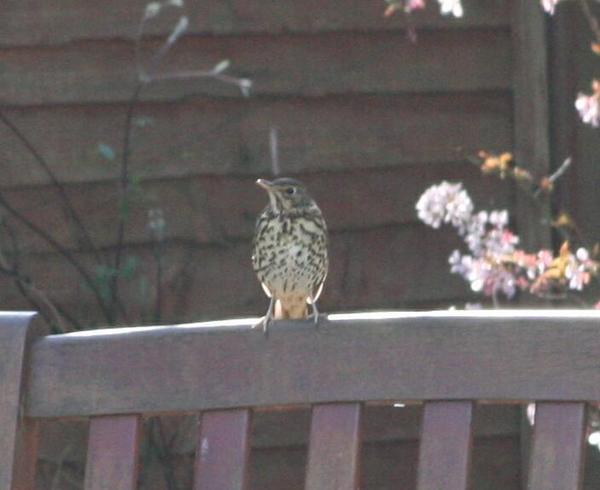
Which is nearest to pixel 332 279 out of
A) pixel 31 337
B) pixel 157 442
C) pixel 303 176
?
pixel 303 176

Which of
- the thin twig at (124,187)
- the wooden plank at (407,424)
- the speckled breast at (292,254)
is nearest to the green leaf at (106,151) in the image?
the thin twig at (124,187)

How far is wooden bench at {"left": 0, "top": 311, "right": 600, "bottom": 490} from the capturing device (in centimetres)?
213

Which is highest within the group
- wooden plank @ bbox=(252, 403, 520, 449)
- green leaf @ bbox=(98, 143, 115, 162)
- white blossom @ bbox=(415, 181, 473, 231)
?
green leaf @ bbox=(98, 143, 115, 162)

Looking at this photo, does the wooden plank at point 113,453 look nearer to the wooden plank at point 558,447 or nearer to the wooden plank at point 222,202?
the wooden plank at point 558,447

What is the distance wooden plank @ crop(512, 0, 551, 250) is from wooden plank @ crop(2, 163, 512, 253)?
106mm

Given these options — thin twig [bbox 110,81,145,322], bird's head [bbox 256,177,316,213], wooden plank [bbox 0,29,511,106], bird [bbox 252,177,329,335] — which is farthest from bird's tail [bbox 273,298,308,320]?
wooden plank [bbox 0,29,511,106]

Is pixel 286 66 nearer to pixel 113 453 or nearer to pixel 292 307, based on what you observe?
pixel 292 307

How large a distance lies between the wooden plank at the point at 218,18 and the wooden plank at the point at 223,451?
2.25m

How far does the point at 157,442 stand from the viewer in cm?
436

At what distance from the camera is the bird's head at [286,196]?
3.41 meters

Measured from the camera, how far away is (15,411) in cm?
222

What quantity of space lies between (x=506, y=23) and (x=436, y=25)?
18 centimetres

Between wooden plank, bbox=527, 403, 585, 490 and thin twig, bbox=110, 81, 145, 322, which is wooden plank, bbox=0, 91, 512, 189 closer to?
thin twig, bbox=110, 81, 145, 322

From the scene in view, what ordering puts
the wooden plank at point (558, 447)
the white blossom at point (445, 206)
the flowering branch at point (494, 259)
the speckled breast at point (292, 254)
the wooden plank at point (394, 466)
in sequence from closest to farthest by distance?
1. the wooden plank at point (558, 447)
2. the speckled breast at point (292, 254)
3. the flowering branch at point (494, 259)
4. the white blossom at point (445, 206)
5. the wooden plank at point (394, 466)
